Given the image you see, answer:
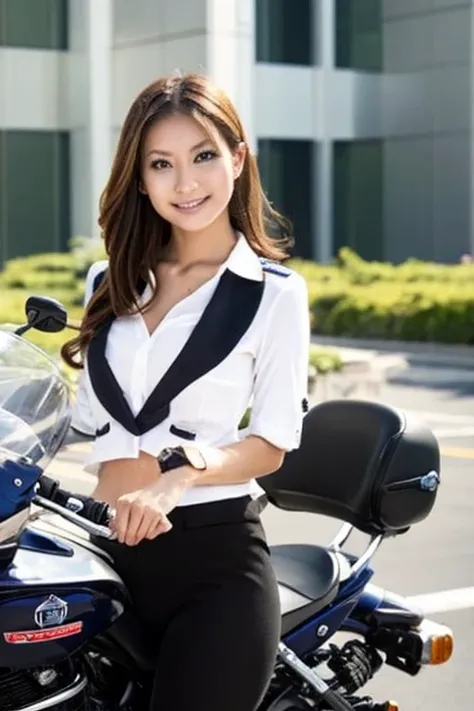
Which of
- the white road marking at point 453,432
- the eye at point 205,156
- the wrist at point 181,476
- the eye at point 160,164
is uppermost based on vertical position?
the eye at point 205,156

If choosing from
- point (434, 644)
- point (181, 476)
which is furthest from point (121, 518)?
point (434, 644)

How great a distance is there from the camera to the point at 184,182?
10.3 ft

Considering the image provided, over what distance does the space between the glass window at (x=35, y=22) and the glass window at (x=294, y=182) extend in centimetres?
507

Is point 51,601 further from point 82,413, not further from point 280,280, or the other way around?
point 280,280

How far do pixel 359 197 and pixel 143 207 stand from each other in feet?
104

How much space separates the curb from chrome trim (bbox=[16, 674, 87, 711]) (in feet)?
53.3

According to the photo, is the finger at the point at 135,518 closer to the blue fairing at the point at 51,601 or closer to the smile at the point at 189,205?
the blue fairing at the point at 51,601

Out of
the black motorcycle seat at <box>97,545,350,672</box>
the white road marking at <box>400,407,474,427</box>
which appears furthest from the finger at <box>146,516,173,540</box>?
the white road marking at <box>400,407,474,427</box>

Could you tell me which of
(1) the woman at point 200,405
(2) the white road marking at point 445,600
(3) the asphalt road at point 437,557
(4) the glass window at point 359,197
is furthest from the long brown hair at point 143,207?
(4) the glass window at point 359,197

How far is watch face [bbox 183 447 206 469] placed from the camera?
2.93 metres

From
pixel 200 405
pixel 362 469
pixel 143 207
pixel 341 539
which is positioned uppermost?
pixel 143 207

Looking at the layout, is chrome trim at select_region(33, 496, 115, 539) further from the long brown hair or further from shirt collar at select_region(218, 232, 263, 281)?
shirt collar at select_region(218, 232, 263, 281)

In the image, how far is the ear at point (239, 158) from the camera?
3.21m

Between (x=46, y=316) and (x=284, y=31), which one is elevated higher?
(x=284, y=31)
